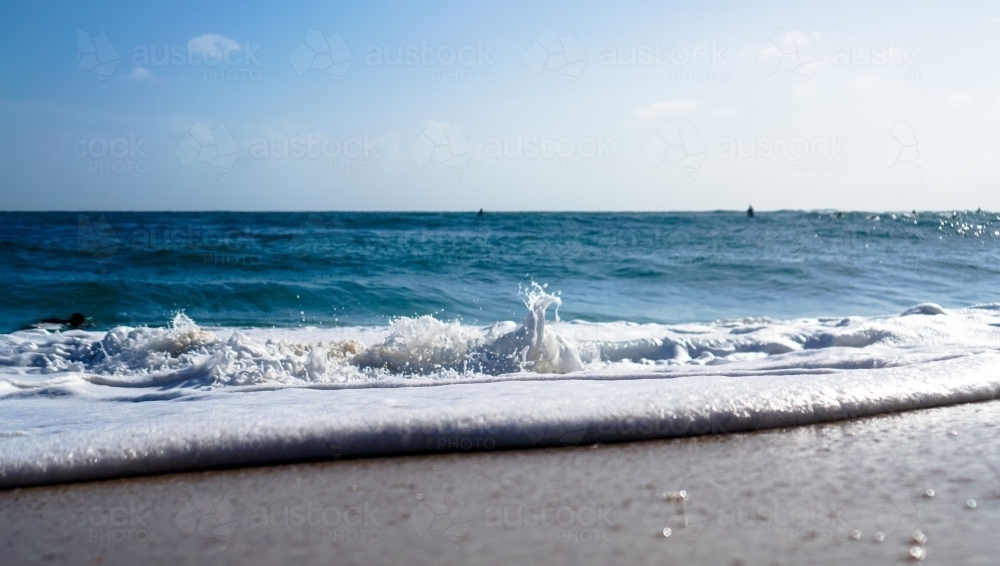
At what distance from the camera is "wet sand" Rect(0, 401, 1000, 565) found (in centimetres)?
176

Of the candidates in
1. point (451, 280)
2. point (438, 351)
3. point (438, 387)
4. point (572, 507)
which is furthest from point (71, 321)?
point (572, 507)

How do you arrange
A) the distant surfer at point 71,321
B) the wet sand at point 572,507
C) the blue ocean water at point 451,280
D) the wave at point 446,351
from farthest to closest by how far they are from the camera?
the blue ocean water at point 451,280 → the distant surfer at point 71,321 → the wave at point 446,351 → the wet sand at point 572,507

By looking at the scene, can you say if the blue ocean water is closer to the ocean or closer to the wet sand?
the ocean

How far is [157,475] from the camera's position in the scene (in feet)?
8.33

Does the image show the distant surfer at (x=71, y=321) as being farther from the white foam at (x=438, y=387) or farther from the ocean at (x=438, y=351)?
the white foam at (x=438, y=387)

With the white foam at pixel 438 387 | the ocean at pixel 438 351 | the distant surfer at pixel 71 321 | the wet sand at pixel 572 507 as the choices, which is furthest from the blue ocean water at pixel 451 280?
the wet sand at pixel 572 507

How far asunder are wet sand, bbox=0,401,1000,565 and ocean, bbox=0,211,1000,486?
15 centimetres

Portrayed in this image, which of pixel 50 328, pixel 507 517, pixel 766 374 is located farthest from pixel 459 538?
pixel 50 328

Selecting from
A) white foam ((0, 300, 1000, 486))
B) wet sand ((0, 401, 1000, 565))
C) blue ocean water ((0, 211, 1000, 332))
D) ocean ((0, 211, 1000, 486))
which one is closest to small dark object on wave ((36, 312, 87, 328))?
ocean ((0, 211, 1000, 486))

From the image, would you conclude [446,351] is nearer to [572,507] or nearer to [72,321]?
[572,507]

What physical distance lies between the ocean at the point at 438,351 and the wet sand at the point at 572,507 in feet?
0.51

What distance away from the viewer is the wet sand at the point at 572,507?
1759 millimetres

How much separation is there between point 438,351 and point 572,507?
3636 mm

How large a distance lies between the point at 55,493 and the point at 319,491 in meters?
0.88
